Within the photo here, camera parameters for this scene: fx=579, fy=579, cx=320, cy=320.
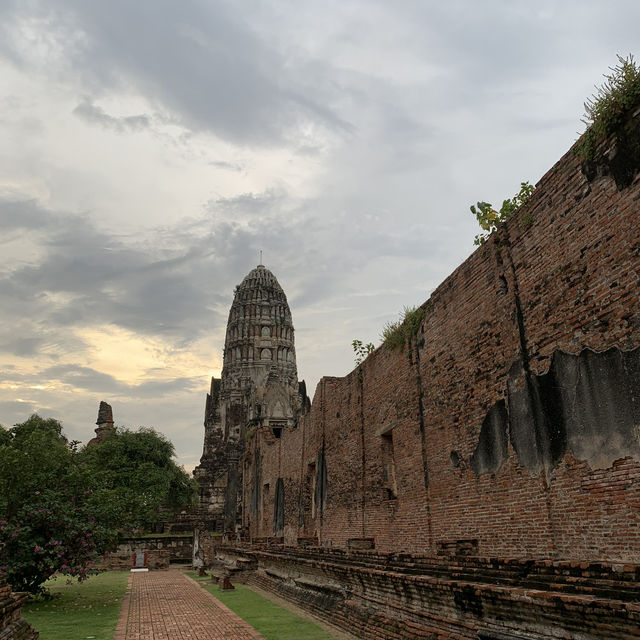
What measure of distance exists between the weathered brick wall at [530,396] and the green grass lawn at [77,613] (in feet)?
17.3

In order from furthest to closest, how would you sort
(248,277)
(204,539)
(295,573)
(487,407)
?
1. (248,277)
2. (204,539)
3. (295,573)
4. (487,407)

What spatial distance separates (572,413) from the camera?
6449mm

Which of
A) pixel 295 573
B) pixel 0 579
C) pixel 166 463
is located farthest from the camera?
pixel 166 463

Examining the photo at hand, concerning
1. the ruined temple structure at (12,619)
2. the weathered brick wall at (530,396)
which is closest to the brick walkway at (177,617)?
the ruined temple structure at (12,619)

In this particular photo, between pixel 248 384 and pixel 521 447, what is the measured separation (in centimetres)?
5254

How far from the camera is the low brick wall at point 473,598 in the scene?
4164 millimetres

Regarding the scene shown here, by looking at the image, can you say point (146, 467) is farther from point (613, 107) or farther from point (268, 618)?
point (613, 107)

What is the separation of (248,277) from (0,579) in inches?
2316

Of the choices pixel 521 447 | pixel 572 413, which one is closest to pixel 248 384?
pixel 521 447

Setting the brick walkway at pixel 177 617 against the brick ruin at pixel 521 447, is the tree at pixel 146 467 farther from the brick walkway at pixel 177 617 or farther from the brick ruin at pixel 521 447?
the brick ruin at pixel 521 447

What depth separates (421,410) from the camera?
10469 mm

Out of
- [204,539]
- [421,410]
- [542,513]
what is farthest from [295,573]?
[204,539]

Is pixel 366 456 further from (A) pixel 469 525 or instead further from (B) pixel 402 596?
(B) pixel 402 596

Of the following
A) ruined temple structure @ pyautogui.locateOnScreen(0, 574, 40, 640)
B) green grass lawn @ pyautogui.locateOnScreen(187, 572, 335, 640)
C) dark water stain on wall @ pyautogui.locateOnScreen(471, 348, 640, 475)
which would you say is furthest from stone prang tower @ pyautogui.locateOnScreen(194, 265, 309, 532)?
dark water stain on wall @ pyautogui.locateOnScreen(471, 348, 640, 475)
